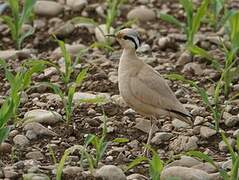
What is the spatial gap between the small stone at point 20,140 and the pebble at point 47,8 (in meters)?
3.24

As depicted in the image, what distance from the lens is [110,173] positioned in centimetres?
566

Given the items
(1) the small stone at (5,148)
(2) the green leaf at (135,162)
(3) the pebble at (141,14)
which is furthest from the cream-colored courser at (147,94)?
(3) the pebble at (141,14)

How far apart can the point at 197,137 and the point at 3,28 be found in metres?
3.11

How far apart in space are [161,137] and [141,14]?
122 inches

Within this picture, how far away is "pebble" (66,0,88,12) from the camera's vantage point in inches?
376

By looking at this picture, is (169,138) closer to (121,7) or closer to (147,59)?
(147,59)

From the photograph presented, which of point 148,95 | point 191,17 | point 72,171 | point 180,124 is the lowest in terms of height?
point 180,124

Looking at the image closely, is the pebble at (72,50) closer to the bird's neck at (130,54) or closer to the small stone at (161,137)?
the bird's neck at (130,54)

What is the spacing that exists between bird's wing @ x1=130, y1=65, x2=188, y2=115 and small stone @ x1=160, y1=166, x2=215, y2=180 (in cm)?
71

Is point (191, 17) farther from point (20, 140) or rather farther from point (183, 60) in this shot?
point (20, 140)

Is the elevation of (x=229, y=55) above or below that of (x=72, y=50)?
above

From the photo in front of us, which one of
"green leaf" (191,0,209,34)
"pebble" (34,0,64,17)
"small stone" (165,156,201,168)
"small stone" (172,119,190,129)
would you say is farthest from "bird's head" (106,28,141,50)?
"pebble" (34,0,64,17)

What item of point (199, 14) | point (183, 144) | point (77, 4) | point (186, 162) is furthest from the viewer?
point (77, 4)

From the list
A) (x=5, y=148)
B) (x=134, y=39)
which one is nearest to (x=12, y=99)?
(x=5, y=148)
